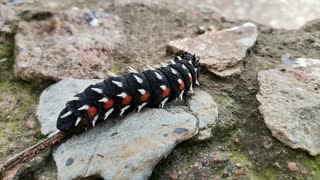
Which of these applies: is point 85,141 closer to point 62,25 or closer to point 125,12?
point 62,25

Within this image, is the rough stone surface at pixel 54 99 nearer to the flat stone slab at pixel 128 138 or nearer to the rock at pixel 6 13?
the flat stone slab at pixel 128 138

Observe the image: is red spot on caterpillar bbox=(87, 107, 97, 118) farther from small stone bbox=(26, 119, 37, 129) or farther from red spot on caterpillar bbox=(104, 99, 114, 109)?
small stone bbox=(26, 119, 37, 129)

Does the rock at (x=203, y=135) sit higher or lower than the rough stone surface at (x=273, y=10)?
higher

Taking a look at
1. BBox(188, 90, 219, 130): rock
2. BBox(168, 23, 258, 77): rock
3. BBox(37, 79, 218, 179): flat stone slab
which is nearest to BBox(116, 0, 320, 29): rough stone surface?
BBox(168, 23, 258, 77): rock

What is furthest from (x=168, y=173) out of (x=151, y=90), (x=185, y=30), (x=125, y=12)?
(x=125, y=12)

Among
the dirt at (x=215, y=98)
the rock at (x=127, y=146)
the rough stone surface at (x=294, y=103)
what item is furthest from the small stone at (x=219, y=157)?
the rough stone surface at (x=294, y=103)

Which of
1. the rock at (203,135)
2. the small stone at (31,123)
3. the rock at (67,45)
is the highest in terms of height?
the rock at (67,45)
